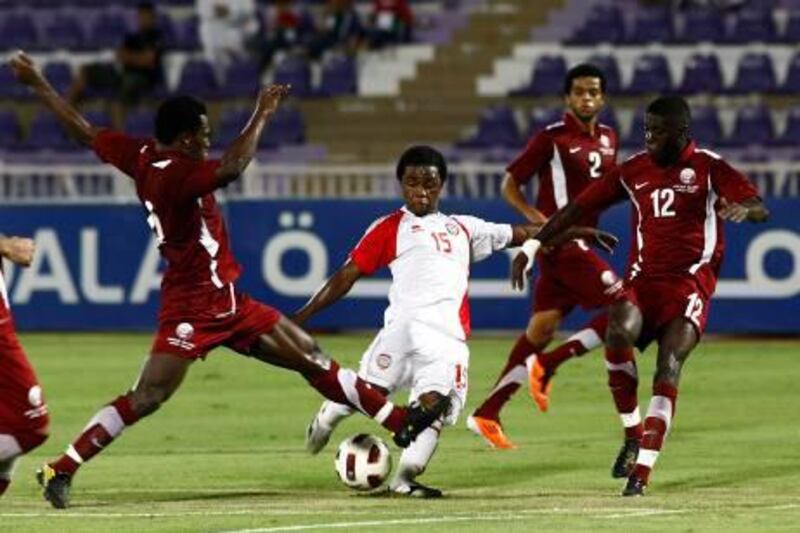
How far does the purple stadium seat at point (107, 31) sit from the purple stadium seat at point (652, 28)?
7744 millimetres

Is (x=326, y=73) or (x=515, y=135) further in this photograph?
(x=326, y=73)

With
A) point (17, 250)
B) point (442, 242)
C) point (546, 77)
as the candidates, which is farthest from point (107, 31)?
point (17, 250)

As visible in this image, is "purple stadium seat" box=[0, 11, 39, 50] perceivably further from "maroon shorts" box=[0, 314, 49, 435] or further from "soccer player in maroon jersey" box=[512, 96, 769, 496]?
"maroon shorts" box=[0, 314, 49, 435]

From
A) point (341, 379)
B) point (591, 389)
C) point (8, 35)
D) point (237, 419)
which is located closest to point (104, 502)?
point (341, 379)

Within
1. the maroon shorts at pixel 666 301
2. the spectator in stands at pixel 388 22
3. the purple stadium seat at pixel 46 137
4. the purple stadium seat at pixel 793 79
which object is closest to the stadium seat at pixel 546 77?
the spectator in stands at pixel 388 22

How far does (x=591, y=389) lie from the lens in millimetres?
19766

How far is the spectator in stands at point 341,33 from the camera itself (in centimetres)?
3359

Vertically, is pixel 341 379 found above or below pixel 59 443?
above

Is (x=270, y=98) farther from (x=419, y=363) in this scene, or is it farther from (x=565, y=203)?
(x=565, y=203)

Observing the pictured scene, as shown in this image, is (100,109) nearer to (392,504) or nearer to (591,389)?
(591,389)

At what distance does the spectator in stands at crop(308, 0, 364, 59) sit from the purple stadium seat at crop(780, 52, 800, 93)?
6270mm

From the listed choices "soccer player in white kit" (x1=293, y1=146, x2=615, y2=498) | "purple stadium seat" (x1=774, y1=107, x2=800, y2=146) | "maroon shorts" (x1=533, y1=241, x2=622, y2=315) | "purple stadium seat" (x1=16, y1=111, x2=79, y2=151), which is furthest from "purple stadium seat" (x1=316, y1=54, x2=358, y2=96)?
"soccer player in white kit" (x1=293, y1=146, x2=615, y2=498)

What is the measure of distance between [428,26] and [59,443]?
18.7m

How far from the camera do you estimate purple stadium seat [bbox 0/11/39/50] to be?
35562mm
